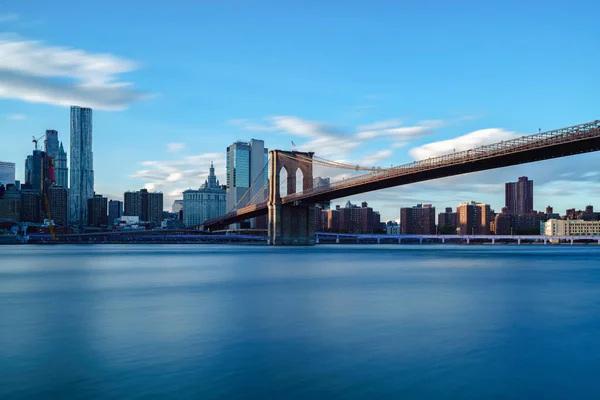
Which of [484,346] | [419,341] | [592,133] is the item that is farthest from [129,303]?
[592,133]

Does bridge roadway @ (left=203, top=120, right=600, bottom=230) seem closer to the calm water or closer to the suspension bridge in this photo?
the suspension bridge

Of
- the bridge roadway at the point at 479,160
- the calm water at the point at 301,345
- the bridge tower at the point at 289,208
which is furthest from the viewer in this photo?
the bridge tower at the point at 289,208

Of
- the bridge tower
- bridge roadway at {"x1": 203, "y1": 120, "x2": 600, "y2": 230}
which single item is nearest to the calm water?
bridge roadway at {"x1": 203, "y1": 120, "x2": 600, "y2": 230}

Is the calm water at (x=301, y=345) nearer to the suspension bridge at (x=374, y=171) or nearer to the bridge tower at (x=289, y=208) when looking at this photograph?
the suspension bridge at (x=374, y=171)

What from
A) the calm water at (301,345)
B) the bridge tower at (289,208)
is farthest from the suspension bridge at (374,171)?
the calm water at (301,345)

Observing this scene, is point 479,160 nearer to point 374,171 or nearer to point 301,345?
point 374,171

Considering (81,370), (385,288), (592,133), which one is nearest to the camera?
(81,370)

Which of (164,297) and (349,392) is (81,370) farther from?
(164,297)
